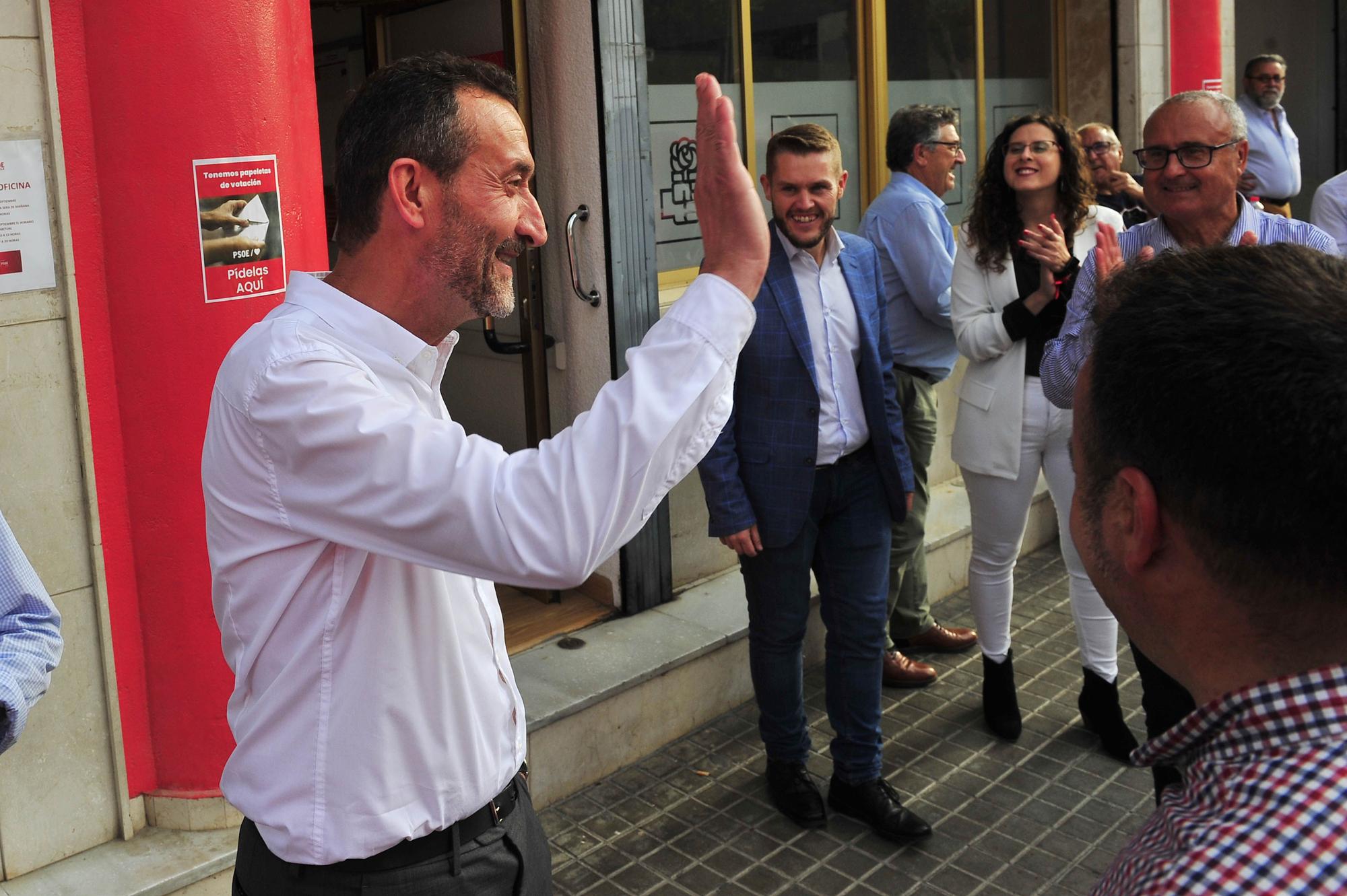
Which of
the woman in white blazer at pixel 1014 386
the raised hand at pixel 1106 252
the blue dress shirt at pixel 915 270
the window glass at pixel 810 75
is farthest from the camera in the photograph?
the window glass at pixel 810 75

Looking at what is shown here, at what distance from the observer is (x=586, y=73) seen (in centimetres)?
472

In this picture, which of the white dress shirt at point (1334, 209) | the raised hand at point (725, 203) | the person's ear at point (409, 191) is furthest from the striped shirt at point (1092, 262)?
the person's ear at point (409, 191)

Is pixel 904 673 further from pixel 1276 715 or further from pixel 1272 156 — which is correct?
pixel 1272 156

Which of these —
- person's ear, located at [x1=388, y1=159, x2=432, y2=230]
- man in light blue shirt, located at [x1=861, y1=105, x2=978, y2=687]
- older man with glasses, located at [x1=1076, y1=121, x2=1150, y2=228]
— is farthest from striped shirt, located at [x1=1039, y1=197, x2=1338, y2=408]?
older man with glasses, located at [x1=1076, y1=121, x2=1150, y2=228]

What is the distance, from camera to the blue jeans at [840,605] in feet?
13.2

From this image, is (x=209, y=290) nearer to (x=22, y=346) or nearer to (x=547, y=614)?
(x=22, y=346)

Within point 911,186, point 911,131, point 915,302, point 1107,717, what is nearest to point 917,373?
point 915,302

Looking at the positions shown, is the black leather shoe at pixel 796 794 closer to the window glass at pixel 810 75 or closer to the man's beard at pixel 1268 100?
the window glass at pixel 810 75

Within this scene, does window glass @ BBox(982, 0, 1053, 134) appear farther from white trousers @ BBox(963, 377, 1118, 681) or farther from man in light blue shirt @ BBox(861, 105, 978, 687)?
white trousers @ BBox(963, 377, 1118, 681)

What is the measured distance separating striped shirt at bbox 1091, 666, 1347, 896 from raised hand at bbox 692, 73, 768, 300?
0.76 m

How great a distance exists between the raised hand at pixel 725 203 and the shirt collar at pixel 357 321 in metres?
0.46

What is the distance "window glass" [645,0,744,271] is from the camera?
208 inches

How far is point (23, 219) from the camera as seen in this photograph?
10.2 feet

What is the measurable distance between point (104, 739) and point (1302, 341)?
3205 millimetres
